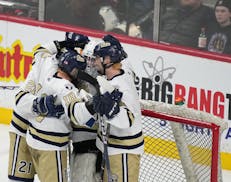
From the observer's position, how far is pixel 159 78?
283 inches

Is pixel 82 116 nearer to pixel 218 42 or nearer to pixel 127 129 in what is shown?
pixel 127 129

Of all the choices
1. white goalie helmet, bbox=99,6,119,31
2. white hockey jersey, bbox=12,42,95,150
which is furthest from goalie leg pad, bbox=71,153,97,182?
white goalie helmet, bbox=99,6,119,31

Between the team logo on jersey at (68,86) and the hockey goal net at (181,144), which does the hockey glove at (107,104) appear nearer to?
the team logo on jersey at (68,86)

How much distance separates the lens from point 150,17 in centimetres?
737

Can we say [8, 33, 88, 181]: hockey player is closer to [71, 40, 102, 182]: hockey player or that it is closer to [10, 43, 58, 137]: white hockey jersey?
[10, 43, 58, 137]: white hockey jersey

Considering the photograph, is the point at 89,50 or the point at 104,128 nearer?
the point at 104,128

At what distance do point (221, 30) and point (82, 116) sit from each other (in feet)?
7.97

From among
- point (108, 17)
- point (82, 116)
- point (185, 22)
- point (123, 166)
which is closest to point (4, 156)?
point (108, 17)

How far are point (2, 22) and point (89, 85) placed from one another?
282 cm

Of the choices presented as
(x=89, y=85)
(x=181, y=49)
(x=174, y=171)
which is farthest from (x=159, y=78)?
(x=89, y=85)

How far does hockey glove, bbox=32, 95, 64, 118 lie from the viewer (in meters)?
5.01

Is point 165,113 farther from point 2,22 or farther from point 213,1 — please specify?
point 2,22

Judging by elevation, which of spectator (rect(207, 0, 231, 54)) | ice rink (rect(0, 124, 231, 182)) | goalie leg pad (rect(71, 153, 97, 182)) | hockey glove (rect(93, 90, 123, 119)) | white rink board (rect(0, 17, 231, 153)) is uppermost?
spectator (rect(207, 0, 231, 54))

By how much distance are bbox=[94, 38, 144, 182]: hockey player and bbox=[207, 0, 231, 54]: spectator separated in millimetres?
2066
